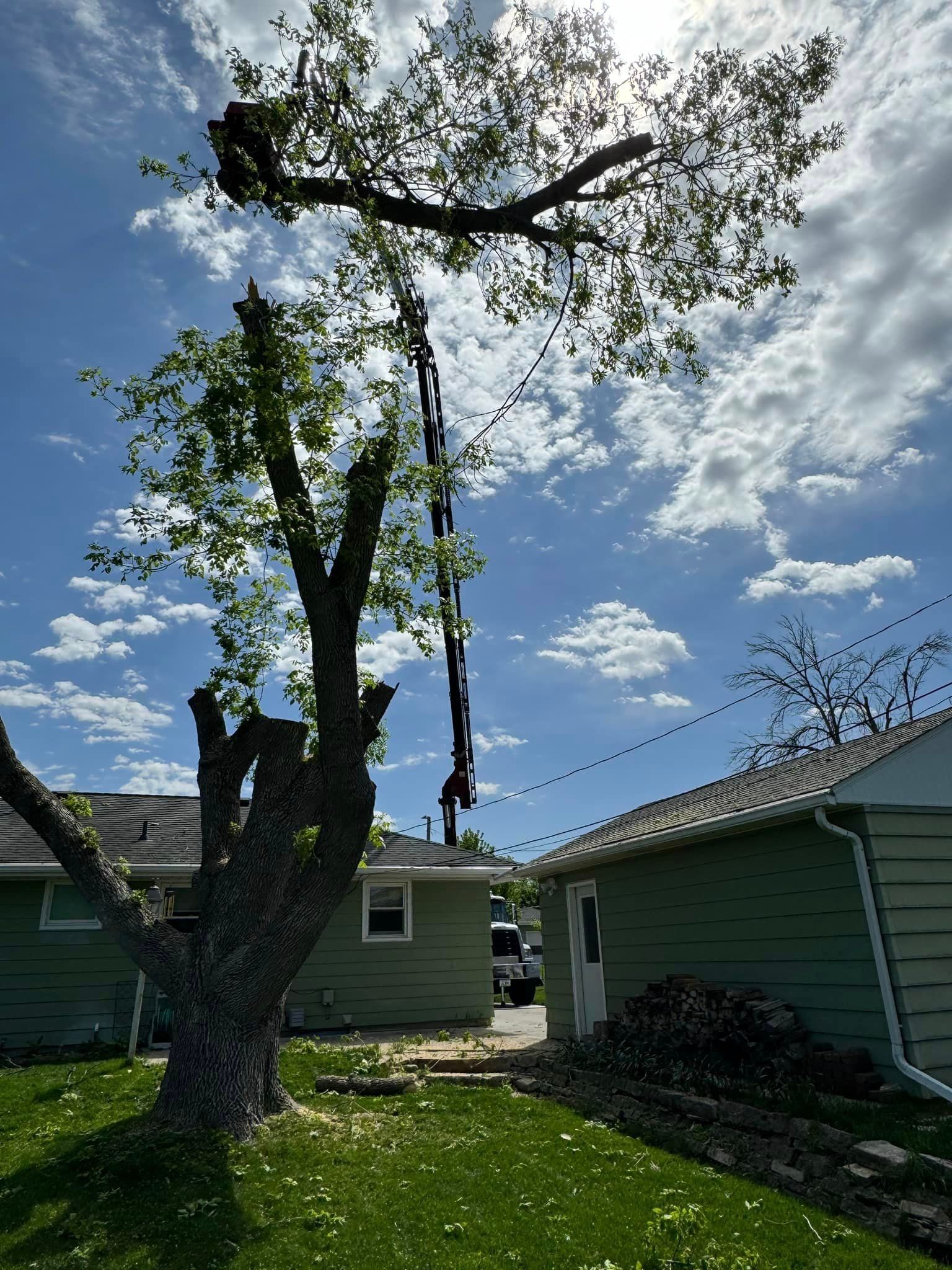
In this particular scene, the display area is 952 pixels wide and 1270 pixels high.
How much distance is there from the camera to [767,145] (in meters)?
7.70

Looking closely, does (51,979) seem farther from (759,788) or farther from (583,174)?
(583,174)

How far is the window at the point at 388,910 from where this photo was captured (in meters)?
15.1

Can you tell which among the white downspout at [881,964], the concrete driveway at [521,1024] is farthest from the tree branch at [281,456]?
the concrete driveway at [521,1024]

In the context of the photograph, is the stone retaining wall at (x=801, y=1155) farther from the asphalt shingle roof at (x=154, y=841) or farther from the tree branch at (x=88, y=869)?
the asphalt shingle roof at (x=154, y=841)

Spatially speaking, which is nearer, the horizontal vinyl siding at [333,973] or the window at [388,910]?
the horizontal vinyl siding at [333,973]

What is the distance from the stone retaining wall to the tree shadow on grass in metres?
3.45

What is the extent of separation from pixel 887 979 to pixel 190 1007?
240 inches

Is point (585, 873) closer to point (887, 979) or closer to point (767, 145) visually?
point (887, 979)

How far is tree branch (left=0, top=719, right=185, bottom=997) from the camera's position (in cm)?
712

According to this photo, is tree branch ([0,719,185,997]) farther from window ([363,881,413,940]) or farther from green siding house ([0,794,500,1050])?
window ([363,881,413,940])

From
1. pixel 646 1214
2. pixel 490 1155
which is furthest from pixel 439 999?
pixel 646 1214

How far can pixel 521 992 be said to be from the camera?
895 inches

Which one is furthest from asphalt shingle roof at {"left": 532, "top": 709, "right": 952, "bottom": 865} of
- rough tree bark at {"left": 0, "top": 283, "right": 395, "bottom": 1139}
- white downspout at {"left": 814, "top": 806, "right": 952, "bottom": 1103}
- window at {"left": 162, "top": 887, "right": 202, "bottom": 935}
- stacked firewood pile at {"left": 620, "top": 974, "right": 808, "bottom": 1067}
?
window at {"left": 162, "top": 887, "right": 202, "bottom": 935}

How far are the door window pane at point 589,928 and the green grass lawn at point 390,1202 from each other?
516 cm
